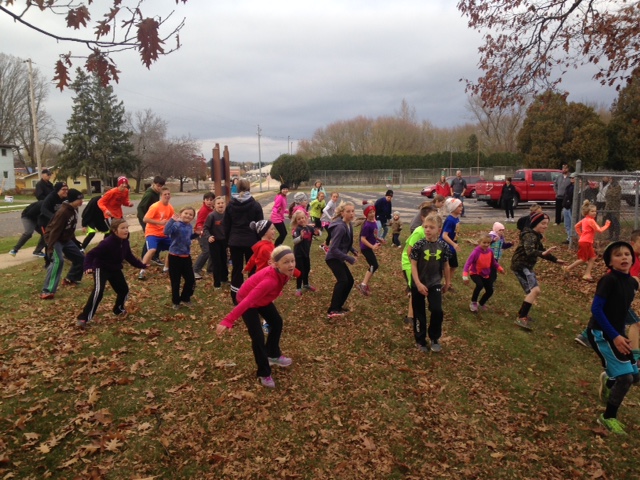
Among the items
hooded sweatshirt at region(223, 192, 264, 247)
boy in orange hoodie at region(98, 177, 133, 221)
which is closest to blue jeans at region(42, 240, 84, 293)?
boy in orange hoodie at region(98, 177, 133, 221)

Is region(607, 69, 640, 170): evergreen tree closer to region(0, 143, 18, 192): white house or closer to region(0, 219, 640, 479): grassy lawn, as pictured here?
region(0, 219, 640, 479): grassy lawn

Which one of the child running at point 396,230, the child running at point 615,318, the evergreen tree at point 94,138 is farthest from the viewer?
the evergreen tree at point 94,138

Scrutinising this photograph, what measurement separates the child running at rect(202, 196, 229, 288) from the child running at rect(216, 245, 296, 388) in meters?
3.35

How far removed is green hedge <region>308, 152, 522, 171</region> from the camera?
59375mm

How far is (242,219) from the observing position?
6988 millimetres

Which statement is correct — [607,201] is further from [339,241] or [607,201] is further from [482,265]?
[339,241]

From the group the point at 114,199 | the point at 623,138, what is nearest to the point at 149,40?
the point at 114,199

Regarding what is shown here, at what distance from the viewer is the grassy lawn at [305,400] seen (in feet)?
12.9

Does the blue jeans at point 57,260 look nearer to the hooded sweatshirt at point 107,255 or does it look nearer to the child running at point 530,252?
the hooded sweatshirt at point 107,255

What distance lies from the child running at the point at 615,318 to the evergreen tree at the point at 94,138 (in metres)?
54.8

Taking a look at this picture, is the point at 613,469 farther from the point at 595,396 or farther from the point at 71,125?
the point at 71,125

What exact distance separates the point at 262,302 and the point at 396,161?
57.2m

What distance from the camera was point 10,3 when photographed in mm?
3379

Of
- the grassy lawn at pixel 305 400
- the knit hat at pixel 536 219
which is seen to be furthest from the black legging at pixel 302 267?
the knit hat at pixel 536 219
